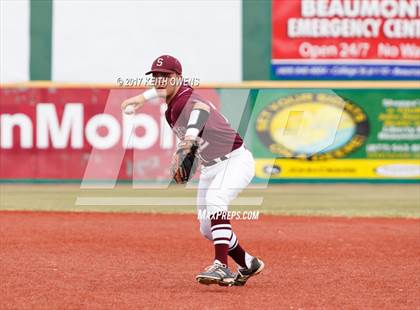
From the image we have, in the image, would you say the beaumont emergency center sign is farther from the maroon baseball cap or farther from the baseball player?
the maroon baseball cap

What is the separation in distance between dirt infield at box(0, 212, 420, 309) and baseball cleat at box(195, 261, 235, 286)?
106 mm

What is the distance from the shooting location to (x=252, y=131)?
77.3ft

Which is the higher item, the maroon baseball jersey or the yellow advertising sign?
the maroon baseball jersey

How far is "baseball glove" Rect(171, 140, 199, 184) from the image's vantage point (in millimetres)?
8242

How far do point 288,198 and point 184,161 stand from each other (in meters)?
12.5

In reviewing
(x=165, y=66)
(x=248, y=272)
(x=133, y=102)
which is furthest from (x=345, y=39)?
(x=165, y=66)

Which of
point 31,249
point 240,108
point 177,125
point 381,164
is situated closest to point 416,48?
point 381,164

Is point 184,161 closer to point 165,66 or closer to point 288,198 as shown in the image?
point 165,66

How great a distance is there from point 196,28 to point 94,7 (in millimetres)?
2765

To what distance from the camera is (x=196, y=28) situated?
25.6 metres

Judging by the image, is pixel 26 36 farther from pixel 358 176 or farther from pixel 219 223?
pixel 219 223

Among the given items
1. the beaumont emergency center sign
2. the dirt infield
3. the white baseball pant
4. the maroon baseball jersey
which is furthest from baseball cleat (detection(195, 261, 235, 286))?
the beaumont emergency center sign

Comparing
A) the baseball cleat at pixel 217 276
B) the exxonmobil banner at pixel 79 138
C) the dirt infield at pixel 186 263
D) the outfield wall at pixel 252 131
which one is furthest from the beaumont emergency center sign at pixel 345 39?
the baseball cleat at pixel 217 276

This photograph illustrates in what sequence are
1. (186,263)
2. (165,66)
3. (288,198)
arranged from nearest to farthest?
1. (165,66)
2. (186,263)
3. (288,198)
